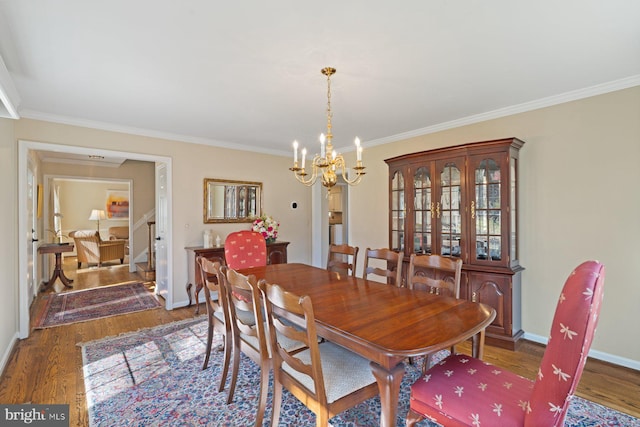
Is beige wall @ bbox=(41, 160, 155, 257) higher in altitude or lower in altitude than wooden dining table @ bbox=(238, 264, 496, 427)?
higher

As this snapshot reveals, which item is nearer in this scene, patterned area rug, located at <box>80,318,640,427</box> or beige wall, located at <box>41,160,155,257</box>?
patterned area rug, located at <box>80,318,640,427</box>

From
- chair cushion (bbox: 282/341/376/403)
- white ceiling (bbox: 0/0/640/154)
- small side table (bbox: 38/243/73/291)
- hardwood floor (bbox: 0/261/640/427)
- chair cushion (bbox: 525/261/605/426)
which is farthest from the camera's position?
small side table (bbox: 38/243/73/291)

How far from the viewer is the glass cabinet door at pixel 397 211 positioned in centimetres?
378

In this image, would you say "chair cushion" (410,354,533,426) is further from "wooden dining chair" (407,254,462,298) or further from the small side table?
the small side table

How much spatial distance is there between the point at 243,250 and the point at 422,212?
2.12 m

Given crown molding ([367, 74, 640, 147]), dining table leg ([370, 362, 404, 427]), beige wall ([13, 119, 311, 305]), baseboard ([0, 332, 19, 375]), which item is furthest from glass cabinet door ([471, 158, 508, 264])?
baseboard ([0, 332, 19, 375])

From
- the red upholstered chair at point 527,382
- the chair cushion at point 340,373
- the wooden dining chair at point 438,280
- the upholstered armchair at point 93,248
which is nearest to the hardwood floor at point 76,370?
the wooden dining chair at point 438,280

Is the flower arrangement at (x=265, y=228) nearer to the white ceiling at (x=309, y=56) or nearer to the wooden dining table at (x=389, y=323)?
the white ceiling at (x=309, y=56)

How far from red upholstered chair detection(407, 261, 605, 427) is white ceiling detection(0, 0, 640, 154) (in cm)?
150

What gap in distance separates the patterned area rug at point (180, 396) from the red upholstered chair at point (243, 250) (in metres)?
0.87

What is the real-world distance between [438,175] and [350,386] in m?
2.58

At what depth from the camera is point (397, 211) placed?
12.6ft

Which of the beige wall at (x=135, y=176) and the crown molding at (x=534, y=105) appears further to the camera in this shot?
the beige wall at (x=135, y=176)

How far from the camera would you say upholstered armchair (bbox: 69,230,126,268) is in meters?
6.95
